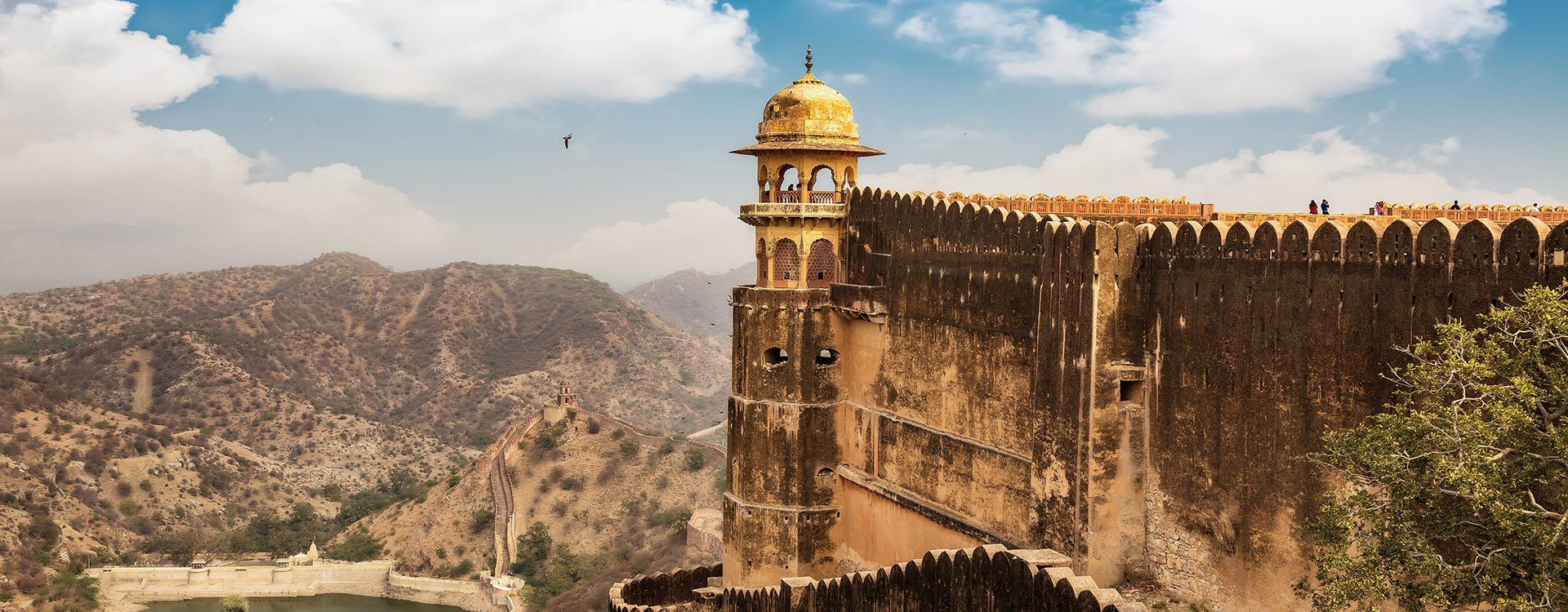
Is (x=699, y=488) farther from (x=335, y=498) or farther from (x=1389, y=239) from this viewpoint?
(x=1389, y=239)

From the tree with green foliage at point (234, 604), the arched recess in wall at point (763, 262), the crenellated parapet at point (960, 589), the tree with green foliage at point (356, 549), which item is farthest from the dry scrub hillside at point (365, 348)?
the crenellated parapet at point (960, 589)

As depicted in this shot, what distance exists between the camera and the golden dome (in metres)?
18.8

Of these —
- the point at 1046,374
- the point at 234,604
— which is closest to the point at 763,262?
the point at 1046,374

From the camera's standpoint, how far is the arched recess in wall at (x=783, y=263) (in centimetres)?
1905

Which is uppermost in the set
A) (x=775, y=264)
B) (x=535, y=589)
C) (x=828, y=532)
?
(x=775, y=264)

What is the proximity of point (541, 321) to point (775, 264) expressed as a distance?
9417 centimetres

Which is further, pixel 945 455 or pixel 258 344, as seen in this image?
pixel 258 344

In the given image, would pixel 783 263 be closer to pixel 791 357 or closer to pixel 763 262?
pixel 763 262

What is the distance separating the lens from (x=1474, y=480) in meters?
7.95

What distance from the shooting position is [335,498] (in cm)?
7119

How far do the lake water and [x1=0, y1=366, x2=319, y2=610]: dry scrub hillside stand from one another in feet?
13.2

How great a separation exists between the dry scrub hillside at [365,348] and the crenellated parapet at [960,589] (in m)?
66.5

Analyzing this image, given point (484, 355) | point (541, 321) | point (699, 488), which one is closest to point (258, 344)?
point (484, 355)

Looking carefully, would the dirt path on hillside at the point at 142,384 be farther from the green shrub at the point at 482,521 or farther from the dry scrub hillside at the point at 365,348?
the green shrub at the point at 482,521
